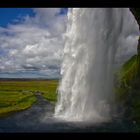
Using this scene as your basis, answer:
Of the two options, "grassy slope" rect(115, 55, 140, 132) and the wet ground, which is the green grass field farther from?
"grassy slope" rect(115, 55, 140, 132)

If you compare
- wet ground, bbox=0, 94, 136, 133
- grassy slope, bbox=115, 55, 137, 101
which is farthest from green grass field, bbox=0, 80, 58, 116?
grassy slope, bbox=115, 55, 137, 101

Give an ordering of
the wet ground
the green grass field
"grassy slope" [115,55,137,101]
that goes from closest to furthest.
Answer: the green grass field, the wet ground, "grassy slope" [115,55,137,101]

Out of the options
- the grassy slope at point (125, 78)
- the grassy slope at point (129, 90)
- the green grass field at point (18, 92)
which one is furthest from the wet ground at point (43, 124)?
the grassy slope at point (125, 78)

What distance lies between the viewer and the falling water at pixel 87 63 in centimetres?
966

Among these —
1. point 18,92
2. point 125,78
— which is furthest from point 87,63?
point 18,92

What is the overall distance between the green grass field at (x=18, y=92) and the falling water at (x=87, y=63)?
8.18 feet

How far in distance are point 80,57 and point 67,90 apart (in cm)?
115

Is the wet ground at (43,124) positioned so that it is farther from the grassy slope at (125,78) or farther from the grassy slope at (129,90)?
the grassy slope at (125,78)

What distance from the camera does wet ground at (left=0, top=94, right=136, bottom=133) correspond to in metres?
5.76

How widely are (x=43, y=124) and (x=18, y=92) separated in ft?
2.66

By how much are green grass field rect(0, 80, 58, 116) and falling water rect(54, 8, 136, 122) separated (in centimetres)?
249

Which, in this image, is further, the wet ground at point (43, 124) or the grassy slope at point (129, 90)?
the grassy slope at point (129, 90)

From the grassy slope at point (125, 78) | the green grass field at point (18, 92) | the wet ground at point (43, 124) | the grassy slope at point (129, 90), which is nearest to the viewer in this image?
the green grass field at point (18, 92)
